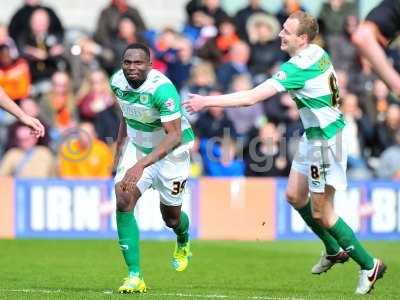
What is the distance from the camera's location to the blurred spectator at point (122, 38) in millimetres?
20109

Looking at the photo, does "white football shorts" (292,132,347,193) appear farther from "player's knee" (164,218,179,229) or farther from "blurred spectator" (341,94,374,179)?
"blurred spectator" (341,94,374,179)

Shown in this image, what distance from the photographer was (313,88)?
10812 millimetres

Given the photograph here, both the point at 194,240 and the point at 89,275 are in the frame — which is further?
the point at 194,240

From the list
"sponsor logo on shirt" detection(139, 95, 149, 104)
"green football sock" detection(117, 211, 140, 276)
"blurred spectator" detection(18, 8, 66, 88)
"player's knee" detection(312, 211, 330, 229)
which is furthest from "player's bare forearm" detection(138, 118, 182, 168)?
"blurred spectator" detection(18, 8, 66, 88)

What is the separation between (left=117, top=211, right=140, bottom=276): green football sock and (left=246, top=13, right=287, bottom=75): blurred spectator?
10.5 metres

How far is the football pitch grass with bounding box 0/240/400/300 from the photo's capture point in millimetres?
10695

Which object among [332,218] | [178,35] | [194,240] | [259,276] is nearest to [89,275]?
[259,276]

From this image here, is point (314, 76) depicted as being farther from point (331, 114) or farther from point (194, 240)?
point (194, 240)

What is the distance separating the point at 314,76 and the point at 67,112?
353 inches

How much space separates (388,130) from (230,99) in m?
10.1

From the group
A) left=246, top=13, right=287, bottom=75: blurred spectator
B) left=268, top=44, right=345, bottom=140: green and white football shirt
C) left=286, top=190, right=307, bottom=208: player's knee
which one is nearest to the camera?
left=268, top=44, right=345, bottom=140: green and white football shirt

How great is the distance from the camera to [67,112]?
1916 centimetres

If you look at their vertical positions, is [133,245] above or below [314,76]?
below

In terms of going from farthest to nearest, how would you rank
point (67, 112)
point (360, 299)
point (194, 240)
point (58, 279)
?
point (67, 112)
point (194, 240)
point (58, 279)
point (360, 299)
